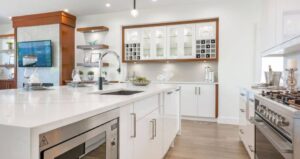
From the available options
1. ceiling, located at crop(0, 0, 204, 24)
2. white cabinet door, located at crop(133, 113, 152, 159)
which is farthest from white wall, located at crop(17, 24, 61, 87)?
white cabinet door, located at crop(133, 113, 152, 159)

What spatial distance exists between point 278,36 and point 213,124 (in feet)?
7.86

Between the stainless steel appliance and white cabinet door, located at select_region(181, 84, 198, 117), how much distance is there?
134 inches

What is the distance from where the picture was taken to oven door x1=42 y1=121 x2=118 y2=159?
77cm

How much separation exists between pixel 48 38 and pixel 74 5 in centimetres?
126

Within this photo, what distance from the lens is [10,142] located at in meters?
0.65

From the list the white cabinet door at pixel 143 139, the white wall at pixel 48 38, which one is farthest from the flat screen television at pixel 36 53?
the white cabinet door at pixel 143 139

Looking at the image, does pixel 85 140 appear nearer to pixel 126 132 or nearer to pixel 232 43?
pixel 126 132

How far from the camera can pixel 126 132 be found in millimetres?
1338

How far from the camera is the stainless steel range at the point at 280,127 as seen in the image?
1.03 metres

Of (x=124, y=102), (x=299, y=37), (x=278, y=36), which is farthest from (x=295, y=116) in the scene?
(x=278, y=36)

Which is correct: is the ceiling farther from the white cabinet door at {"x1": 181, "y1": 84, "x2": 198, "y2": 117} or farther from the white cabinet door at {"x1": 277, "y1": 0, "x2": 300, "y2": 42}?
the white cabinet door at {"x1": 277, "y1": 0, "x2": 300, "y2": 42}

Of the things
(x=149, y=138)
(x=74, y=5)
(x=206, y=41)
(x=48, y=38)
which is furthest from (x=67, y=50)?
(x=149, y=138)

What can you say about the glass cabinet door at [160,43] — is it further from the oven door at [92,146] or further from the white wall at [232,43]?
the oven door at [92,146]

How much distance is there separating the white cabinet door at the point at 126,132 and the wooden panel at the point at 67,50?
4.56 m
